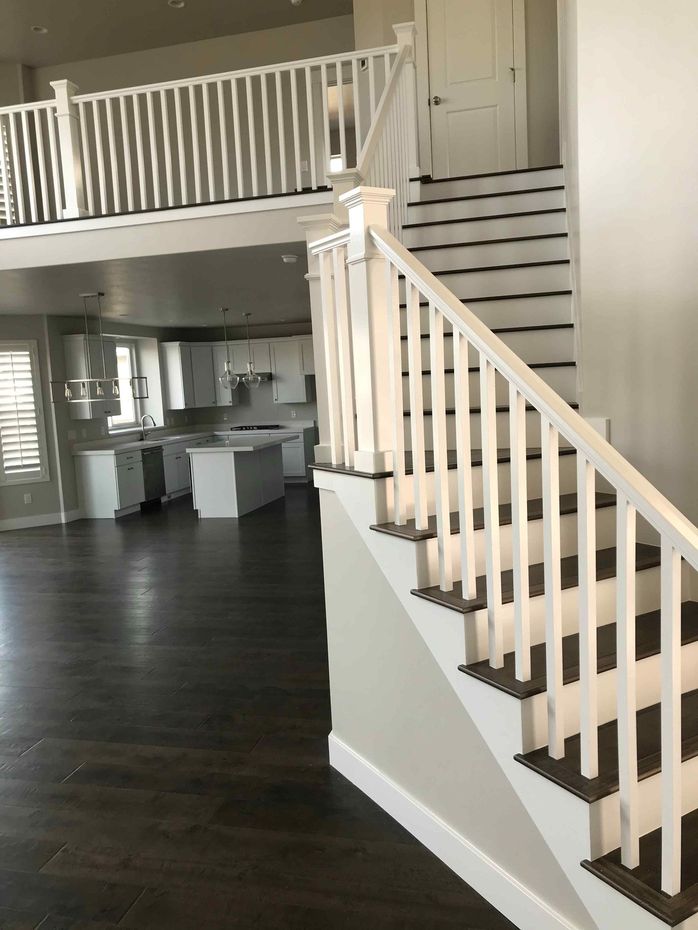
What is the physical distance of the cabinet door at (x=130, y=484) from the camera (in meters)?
9.83

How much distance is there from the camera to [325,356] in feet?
9.75

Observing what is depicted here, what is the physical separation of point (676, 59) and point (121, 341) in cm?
960

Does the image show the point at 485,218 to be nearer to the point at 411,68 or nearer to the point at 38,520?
the point at 411,68

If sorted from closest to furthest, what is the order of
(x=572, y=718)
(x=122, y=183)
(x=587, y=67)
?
(x=572, y=718) < (x=587, y=67) < (x=122, y=183)

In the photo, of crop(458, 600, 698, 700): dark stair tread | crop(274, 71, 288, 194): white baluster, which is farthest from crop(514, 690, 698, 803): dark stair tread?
crop(274, 71, 288, 194): white baluster

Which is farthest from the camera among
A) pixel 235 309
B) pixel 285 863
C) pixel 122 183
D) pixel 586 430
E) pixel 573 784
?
pixel 235 309

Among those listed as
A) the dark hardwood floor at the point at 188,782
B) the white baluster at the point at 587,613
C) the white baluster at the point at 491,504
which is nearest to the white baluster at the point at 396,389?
the white baluster at the point at 491,504

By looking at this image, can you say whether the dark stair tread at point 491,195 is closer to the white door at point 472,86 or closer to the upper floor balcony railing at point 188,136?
the upper floor balcony railing at point 188,136

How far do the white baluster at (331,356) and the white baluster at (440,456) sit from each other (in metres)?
0.68

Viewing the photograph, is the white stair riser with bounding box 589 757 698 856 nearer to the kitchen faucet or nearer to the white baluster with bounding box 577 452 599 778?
the white baluster with bounding box 577 452 599 778

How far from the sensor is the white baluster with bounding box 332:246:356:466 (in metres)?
2.69

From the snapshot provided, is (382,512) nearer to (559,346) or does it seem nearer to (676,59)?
(559,346)

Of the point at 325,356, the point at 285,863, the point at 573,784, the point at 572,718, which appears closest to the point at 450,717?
the point at 572,718

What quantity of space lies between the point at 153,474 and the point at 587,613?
9586mm
